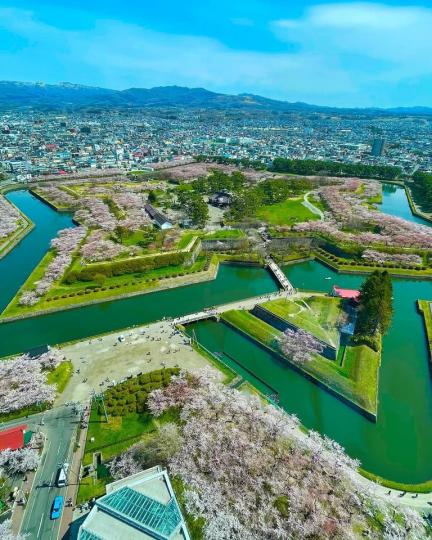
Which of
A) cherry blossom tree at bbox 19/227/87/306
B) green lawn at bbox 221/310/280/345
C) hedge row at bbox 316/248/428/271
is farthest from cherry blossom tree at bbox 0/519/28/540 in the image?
hedge row at bbox 316/248/428/271

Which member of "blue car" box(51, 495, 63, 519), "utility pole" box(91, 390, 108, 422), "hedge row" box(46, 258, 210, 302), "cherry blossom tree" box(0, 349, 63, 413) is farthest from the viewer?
"hedge row" box(46, 258, 210, 302)

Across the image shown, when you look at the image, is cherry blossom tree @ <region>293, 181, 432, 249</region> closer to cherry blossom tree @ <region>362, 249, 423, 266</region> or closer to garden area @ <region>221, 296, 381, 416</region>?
cherry blossom tree @ <region>362, 249, 423, 266</region>


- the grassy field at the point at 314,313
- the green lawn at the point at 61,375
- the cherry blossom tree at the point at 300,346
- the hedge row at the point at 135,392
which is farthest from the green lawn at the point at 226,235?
the green lawn at the point at 61,375

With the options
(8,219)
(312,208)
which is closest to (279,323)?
(312,208)

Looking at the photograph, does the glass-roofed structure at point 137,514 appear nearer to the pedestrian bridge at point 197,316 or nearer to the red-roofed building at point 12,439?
the red-roofed building at point 12,439

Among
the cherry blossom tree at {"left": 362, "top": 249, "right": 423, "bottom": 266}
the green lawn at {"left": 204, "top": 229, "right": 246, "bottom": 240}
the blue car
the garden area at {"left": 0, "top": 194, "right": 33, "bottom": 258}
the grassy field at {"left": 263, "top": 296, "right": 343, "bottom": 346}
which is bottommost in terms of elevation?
the garden area at {"left": 0, "top": 194, "right": 33, "bottom": 258}

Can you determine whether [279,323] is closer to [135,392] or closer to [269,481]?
[135,392]
